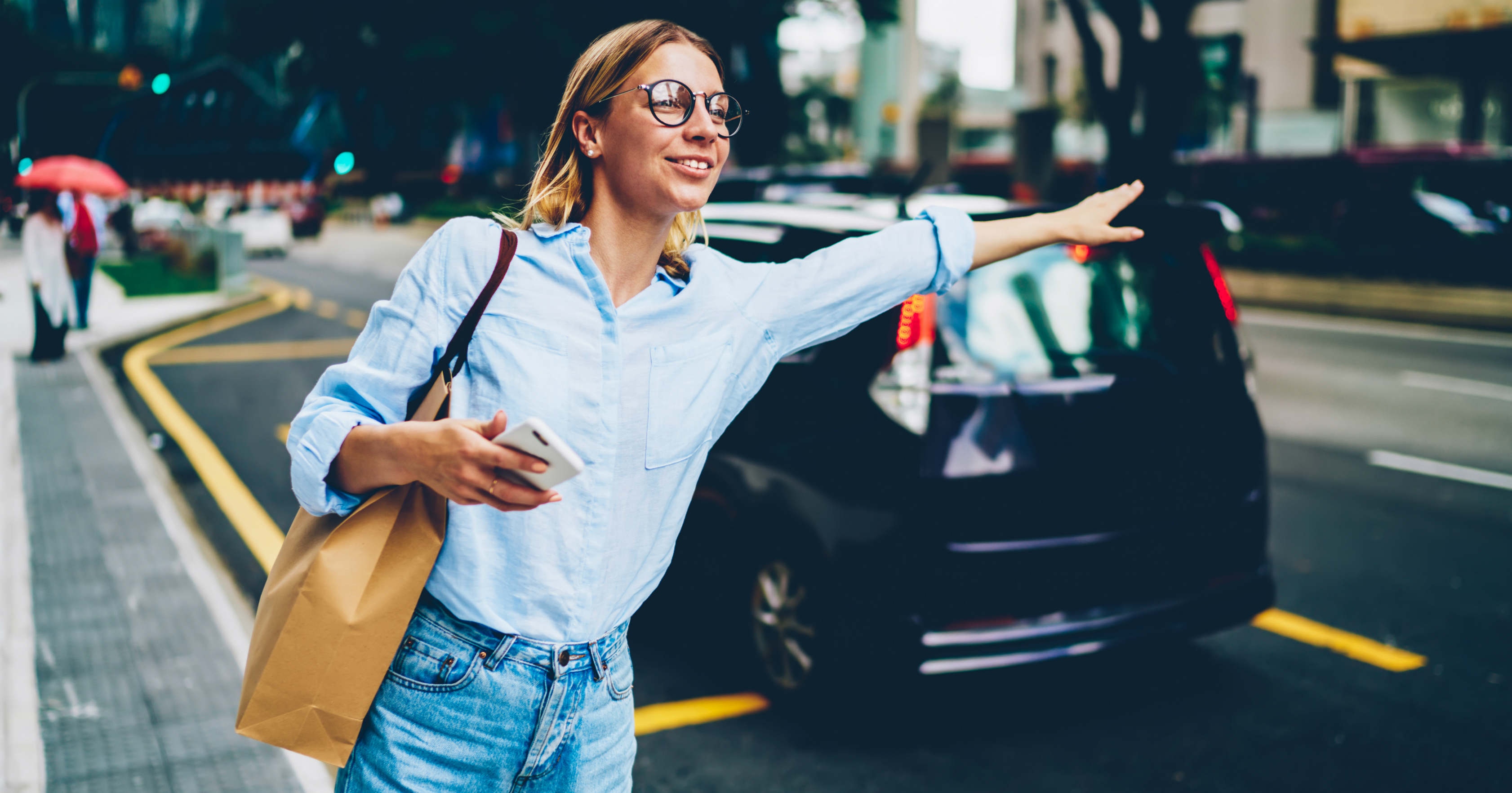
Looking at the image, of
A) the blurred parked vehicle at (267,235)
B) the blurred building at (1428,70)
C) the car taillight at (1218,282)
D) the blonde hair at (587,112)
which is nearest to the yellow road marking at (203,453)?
the blonde hair at (587,112)

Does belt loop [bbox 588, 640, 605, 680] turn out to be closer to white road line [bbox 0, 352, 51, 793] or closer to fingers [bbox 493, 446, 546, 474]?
fingers [bbox 493, 446, 546, 474]

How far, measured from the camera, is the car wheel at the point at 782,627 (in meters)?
3.84

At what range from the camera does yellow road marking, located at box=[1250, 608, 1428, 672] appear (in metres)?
4.54

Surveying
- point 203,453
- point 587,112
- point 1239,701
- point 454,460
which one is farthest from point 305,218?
point 454,460

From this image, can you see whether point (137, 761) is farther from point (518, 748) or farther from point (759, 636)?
point (518, 748)

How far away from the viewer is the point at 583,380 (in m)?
1.47

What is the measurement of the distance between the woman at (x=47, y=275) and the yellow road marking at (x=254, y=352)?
1.05 m

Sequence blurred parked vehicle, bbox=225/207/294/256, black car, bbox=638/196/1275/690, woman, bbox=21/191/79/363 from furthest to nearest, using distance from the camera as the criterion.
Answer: blurred parked vehicle, bbox=225/207/294/256 < woman, bbox=21/191/79/363 < black car, bbox=638/196/1275/690

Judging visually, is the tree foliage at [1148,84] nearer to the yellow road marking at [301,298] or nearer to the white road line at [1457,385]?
the white road line at [1457,385]

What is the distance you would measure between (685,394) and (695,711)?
106 inches

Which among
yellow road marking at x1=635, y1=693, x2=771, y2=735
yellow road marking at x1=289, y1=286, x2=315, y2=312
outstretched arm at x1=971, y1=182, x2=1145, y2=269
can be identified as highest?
outstretched arm at x1=971, y1=182, x2=1145, y2=269

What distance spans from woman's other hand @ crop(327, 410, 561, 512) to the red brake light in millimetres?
2384

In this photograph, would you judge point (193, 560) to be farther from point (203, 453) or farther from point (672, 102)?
point (672, 102)

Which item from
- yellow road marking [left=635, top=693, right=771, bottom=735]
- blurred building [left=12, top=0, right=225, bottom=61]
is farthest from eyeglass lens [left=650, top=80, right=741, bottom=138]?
blurred building [left=12, top=0, right=225, bottom=61]
